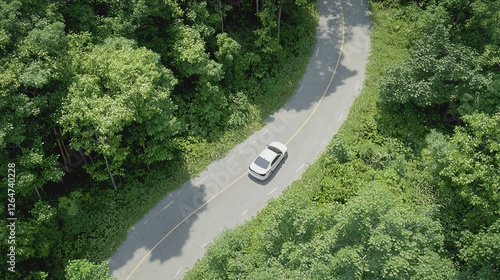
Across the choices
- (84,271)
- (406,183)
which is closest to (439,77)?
(406,183)

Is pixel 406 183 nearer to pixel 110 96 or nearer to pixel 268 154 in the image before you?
pixel 268 154

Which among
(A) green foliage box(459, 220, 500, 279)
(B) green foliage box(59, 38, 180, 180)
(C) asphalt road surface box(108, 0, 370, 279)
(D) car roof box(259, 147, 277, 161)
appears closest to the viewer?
(A) green foliage box(459, 220, 500, 279)

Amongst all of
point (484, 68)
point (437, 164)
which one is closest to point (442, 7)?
point (484, 68)

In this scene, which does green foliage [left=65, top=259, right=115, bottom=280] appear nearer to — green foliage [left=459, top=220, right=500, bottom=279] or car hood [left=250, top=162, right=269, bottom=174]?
car hood [left=250, top=162, right=269, bottom=174]

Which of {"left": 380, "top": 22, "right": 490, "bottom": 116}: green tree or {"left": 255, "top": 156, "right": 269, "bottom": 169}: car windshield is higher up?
{"left": 380, "top": 22, "right": 490, "bottom": 116}: green tree

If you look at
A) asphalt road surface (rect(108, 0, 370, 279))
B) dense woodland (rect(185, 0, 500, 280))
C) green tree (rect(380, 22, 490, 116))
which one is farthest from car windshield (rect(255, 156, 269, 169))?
green tree (rect(380, 22, 490, 116))

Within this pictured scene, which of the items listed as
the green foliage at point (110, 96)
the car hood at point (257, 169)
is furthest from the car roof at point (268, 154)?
the green foliage at point (110, 96)

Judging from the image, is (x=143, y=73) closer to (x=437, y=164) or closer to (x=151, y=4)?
(x=151, y=4)
